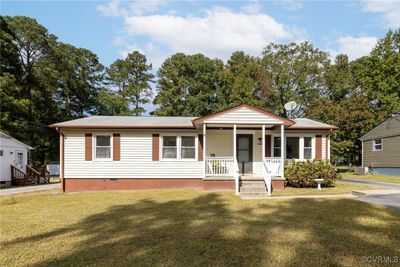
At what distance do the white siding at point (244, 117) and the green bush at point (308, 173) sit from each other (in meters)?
2.35

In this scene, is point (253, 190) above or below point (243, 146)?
below

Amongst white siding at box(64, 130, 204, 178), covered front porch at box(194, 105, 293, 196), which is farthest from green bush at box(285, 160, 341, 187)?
white siding at box(64, 130, 204, 178)

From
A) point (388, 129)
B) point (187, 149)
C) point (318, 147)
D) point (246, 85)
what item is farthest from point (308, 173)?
point (246, 85)

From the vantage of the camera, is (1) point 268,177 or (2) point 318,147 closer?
(1) point 268,177

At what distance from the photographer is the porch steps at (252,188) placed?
40.0 feet

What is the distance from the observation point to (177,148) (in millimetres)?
15188

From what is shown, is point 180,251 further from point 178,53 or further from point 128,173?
point 178,53

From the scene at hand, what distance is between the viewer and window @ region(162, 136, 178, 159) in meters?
15.2

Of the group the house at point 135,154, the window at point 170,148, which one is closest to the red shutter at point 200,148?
the house at point 135,154

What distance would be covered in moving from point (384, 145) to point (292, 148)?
13612 mm

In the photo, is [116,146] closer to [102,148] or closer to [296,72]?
[102,148]

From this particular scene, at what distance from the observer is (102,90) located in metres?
41.6

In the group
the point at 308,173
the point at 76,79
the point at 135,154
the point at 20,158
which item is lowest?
the point at 308,173

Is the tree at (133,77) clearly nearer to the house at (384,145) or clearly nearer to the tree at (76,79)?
the tree at (76,79)
